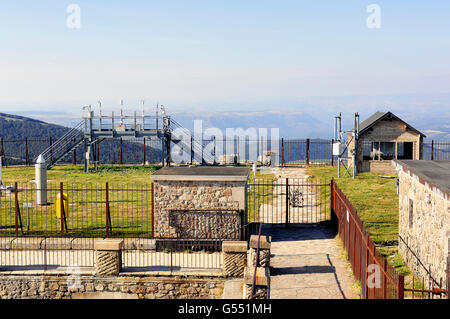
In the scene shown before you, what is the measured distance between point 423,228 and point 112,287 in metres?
8.22

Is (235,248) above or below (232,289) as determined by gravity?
above

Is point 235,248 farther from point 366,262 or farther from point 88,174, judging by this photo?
point 88,174

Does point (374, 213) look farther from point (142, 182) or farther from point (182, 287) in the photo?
point (142, 182)

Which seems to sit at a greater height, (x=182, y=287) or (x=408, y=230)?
(x=408, y=230)

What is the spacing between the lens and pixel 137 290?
1572cm

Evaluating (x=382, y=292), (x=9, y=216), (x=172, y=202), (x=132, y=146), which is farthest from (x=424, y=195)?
(x=132, y=146)

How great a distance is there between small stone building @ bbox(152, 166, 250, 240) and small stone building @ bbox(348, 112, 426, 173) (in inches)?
703

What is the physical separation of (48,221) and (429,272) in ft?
45.7

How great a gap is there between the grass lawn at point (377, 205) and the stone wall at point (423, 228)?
0.72m

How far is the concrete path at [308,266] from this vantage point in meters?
14.3

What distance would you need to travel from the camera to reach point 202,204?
18.5m

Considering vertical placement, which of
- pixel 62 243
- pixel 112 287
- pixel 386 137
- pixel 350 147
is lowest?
pixel 112 287

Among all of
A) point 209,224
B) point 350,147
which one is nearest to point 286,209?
point 209,224

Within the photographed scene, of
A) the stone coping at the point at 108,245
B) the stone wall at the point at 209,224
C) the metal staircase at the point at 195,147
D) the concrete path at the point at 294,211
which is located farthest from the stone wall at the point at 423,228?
the metal staircase at the point at 195,147
